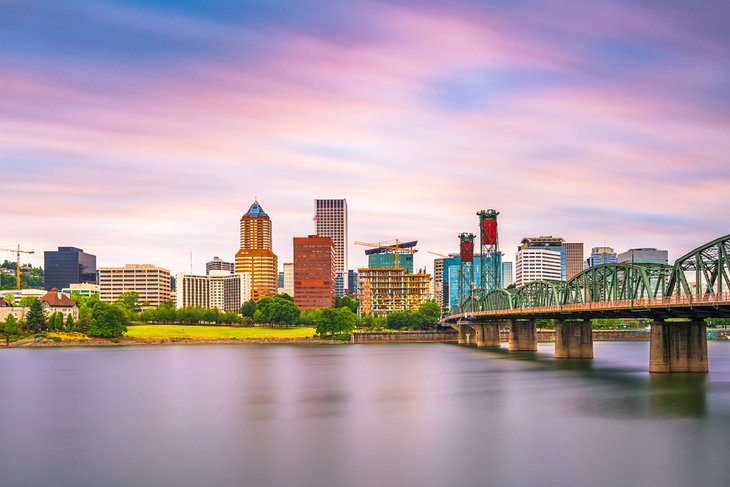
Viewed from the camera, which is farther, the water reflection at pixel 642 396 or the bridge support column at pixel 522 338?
the bridge support column at pixel 522 338

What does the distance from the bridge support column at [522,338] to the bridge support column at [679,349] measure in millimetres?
76391

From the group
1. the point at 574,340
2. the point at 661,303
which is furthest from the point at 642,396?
the point at 574,340

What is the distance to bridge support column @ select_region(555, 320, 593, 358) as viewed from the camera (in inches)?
5640

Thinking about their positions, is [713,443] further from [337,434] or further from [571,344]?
[571,344]

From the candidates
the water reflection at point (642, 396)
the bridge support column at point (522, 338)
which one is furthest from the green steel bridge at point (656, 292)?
the bridge support column at point (522, 338)

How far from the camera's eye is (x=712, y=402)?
71.2m

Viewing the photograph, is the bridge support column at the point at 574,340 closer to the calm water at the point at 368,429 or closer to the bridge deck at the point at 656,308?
the bridge deck at the point at 656,308

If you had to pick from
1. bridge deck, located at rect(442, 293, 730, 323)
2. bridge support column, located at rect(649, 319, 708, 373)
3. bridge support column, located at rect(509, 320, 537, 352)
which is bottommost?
bridge support column, located at rect(509, 320, 537, 352)

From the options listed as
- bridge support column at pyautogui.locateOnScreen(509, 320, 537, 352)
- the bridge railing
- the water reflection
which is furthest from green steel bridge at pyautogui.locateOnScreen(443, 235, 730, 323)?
bridge support column at pyautogui.locateOnScreen(509, 320, 537, 352)

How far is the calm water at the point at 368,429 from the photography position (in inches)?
1831

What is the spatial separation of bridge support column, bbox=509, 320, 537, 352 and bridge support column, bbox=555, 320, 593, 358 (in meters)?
29.5

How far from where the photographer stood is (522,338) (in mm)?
176625

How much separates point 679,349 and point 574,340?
4647cm

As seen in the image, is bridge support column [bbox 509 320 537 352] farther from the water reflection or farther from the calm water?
the calm water
